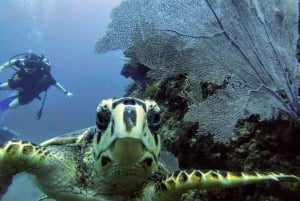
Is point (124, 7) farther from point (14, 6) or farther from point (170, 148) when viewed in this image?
point (14, 6)

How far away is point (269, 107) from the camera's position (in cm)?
298

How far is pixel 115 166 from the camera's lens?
2.21 metres

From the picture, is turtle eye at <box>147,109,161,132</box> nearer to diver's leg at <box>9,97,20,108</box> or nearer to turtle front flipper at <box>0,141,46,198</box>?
turtle front flipper at <box>0,141,46,198</box>

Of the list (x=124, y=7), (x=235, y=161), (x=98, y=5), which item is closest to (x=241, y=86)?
(x=235, y=161)

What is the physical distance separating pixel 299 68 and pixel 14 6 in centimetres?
4980

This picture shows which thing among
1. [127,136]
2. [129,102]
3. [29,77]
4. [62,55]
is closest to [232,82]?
[129,102]

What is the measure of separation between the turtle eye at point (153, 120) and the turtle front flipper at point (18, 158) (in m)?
0.86

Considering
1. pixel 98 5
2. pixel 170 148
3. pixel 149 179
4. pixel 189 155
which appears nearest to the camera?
pixel 149 179

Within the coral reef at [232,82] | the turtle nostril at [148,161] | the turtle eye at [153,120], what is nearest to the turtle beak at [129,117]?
the turtle eye at [153,120]

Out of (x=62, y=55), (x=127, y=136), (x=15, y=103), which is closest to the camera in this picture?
(x=127, y=136)

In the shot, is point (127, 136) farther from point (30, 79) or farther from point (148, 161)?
point (30, 79)

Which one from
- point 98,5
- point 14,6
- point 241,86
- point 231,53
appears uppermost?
point 98,5

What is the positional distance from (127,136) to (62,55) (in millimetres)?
85873

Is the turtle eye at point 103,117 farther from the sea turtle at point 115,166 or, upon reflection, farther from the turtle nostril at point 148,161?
the turtle nostril at point 148,161
